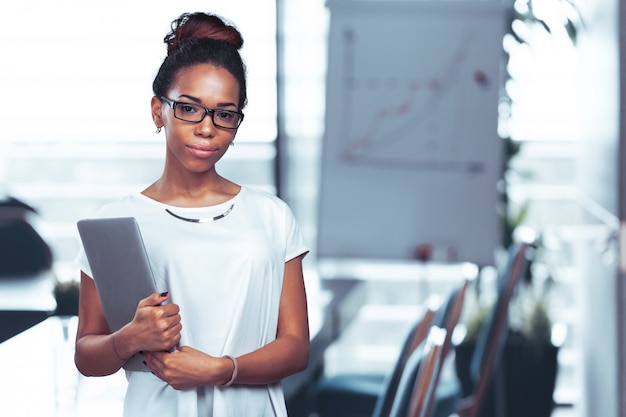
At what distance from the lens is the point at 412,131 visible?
3617mm

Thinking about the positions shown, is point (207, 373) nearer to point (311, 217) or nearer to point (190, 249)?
point (190, 249)

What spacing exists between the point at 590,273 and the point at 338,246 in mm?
1011

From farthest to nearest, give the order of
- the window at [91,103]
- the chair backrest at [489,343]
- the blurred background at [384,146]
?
the window at [91,103]
the blurred background at [384,146]
the chair backrest at [489,343]

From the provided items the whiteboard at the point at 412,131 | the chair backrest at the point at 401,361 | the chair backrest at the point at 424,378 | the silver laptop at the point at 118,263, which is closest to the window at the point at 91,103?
the whiteboard at the point at 412,131

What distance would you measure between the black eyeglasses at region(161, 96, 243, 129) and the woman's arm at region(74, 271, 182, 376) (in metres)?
0.21

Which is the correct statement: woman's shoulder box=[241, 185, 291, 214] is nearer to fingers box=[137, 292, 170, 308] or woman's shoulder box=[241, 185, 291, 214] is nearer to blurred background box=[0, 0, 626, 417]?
fingers box=[137, 292, 170, 308]

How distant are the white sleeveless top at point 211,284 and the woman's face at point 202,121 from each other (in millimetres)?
62

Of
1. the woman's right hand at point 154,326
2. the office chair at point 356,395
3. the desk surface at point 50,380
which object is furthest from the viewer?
the office chair at point 356,395

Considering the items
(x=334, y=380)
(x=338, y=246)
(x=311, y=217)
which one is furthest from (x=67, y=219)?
(x=334, y=380)

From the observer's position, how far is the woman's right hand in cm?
99

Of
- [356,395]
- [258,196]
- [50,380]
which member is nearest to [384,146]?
[356,395]

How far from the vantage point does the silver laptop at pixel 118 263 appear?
1000 mm

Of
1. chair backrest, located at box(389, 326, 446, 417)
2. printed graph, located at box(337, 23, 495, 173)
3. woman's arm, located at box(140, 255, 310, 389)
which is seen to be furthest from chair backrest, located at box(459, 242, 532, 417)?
woman's arm, located at box(140, 255, 310, 389)

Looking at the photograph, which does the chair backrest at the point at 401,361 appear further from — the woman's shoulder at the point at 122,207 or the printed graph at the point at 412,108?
the printed graph at the point at 412,108
